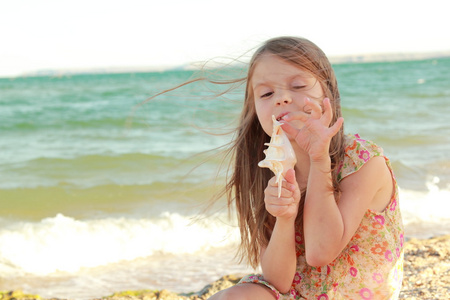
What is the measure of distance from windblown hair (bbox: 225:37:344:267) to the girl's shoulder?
0.03 meters

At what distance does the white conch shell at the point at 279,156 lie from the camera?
2119 millimetres

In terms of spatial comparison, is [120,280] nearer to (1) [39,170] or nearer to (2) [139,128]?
(1) [39,170]

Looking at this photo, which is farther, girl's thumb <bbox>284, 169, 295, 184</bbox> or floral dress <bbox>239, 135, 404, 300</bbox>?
floral dress <bbox>239, 135, 404, 300</bbox>

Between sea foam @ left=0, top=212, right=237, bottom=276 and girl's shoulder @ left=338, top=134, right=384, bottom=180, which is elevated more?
girl's shoulder @ left=338, top=134, right=384, bottom=180

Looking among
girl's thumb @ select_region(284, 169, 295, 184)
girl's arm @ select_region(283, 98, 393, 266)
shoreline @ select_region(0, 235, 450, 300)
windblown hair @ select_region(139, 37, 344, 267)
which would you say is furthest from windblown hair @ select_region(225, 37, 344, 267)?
shoreline @ select_region(0, 235, 450, 300)

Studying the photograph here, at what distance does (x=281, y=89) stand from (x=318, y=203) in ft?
1.72

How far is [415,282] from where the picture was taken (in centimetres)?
369

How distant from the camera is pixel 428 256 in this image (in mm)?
4285

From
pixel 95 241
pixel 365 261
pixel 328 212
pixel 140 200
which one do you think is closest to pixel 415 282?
pixel 365 261

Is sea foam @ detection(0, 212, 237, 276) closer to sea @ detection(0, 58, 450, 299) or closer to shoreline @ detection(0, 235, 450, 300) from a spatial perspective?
sea @ detection(0, 58, 450, 299)

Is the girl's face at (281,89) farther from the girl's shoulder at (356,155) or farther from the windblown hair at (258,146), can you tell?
the girl's shoulder at (356,155)

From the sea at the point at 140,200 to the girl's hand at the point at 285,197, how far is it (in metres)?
0.72

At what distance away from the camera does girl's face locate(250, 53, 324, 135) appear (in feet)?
7.44

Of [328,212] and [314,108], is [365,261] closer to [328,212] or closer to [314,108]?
[328,212]
